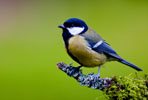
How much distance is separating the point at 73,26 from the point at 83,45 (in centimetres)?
13

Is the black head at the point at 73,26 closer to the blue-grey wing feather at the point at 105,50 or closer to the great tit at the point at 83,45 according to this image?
the great tit at the point at 83,45

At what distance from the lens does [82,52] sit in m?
2.17

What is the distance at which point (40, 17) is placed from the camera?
195 inches

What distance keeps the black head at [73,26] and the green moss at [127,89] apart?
2.11 ft

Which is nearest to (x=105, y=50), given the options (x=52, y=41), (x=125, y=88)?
(x=125, y=88)

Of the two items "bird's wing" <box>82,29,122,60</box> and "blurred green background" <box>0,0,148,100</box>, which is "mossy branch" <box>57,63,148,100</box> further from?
"bird's wing" <box>82,29,122,60</box>

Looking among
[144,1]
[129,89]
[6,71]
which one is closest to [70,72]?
[129,89]

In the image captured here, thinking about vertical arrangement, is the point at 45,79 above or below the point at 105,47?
below

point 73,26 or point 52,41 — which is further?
point 52,41

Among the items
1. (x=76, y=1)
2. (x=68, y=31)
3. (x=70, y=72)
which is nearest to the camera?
(x=70, y=72)

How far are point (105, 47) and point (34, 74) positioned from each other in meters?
0.85

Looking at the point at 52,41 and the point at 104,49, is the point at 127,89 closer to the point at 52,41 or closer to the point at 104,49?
the point at 104,49

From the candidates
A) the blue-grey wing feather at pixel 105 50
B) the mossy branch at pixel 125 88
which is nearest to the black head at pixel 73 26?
the blue-grey wing feather at pixel 105 50

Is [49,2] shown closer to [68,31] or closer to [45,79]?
[45,79]
